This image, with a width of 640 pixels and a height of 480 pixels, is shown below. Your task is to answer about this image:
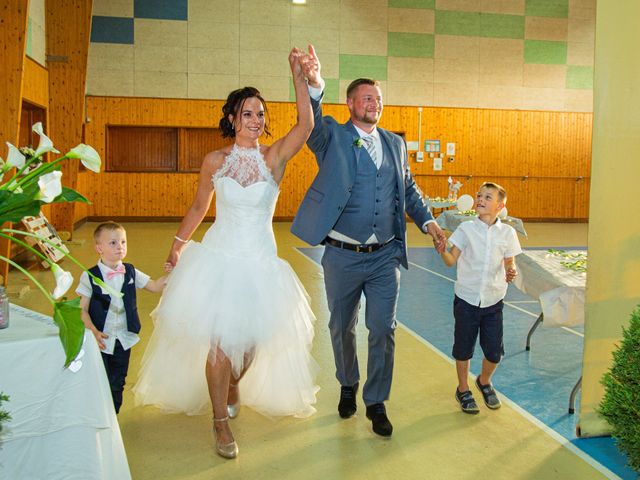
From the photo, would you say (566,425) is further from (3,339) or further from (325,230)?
(3,339)

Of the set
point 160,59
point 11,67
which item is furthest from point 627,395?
point 160,59

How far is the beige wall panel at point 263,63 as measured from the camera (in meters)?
18.9

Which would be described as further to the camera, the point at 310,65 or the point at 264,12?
the point at 264,12

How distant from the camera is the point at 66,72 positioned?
1404 centimetres

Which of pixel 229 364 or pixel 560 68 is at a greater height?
pixel 560 68

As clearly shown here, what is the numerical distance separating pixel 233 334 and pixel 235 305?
15 centimetres

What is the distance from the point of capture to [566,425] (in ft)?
14.0

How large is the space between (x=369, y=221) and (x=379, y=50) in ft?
53.5

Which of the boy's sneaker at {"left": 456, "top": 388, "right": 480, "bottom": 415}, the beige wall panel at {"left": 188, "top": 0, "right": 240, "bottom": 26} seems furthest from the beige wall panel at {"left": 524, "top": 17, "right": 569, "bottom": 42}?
the boy's sneaker at {"left": 456, "top": 388, "right": 480, "bottom": 415}

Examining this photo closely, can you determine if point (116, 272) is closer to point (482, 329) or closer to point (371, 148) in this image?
point (371, 148)

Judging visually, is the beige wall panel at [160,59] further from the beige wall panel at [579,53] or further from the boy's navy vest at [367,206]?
the boy's navy vest at [367,206]

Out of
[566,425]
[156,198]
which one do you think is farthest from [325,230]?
[156,198]

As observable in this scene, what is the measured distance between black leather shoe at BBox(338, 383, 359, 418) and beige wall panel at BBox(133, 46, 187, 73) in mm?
15736

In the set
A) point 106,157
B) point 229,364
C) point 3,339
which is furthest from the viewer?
A: point 106,157
